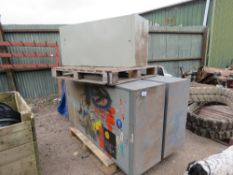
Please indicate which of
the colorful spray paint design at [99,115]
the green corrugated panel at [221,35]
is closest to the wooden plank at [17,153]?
the colorful spray paint design at [99,115]

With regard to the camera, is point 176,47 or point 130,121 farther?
point 176,47

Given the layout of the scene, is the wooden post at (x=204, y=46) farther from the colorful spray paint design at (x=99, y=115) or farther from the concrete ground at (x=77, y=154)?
the colorful spray paint design at (x=99, y=115)

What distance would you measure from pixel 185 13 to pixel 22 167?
27.1 feet

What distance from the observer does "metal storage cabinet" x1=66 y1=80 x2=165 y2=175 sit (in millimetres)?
1483

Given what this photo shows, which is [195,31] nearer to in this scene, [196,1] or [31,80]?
[196,1]

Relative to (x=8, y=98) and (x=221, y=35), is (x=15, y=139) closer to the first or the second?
(x=8, y=98)

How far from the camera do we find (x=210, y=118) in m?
2.80

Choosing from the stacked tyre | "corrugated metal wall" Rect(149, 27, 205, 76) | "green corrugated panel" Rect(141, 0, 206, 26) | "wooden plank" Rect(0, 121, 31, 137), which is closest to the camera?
"wooden plank" Rect(0, 121, 31, 137)

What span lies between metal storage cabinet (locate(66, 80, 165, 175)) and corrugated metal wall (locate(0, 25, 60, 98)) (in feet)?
10.1

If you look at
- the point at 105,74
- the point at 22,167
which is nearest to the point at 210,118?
the point at 105,74

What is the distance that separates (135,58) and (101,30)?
0.56 m

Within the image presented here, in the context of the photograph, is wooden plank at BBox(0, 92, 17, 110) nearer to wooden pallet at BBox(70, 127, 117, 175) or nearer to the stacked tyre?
wooden pallet at BBox(70, 127, 117, 175)

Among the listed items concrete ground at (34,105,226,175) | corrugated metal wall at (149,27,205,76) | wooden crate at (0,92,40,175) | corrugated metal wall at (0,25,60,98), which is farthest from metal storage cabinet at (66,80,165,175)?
corrugated metal wall at (149,27,205,76)

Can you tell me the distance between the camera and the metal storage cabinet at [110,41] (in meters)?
1.60
